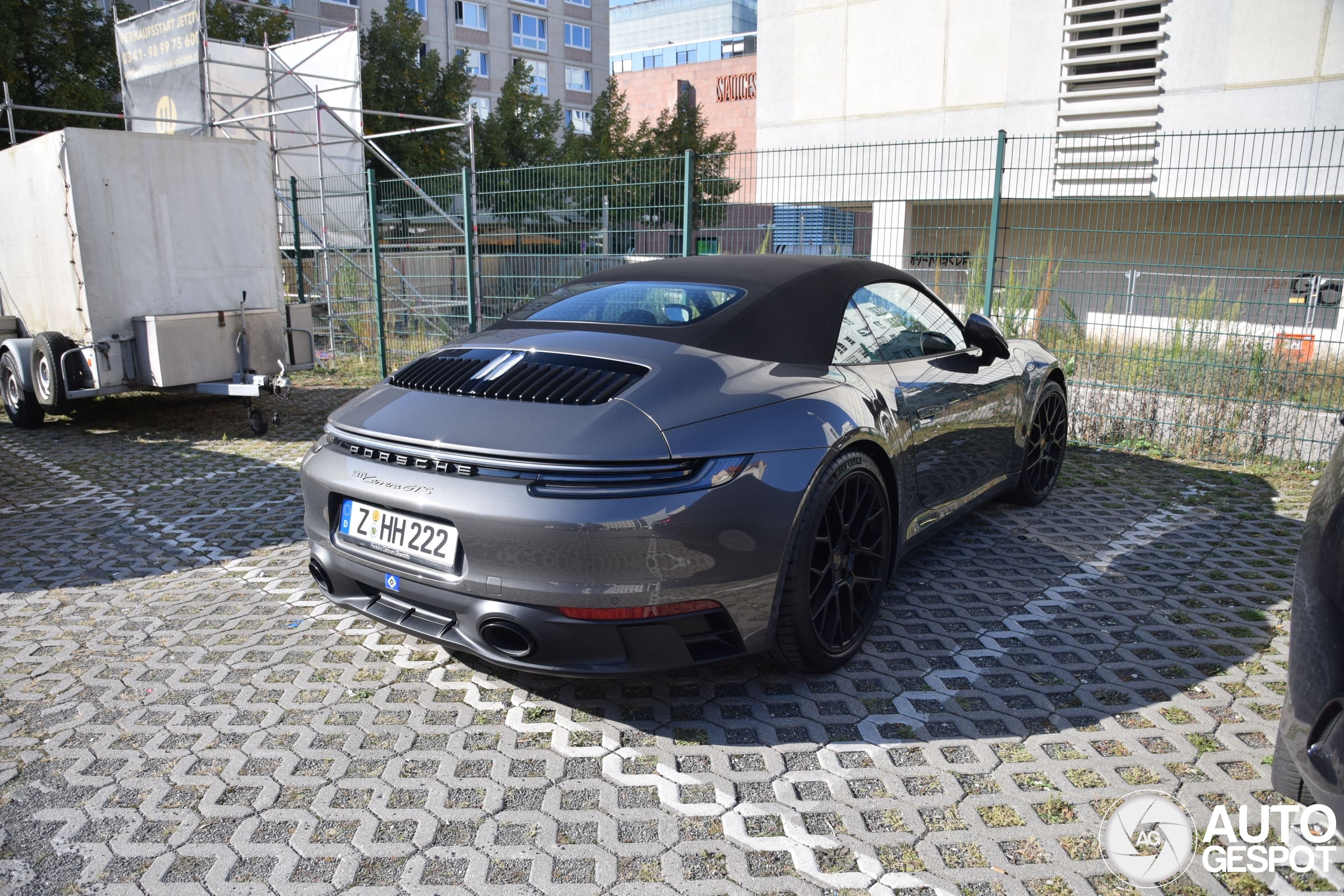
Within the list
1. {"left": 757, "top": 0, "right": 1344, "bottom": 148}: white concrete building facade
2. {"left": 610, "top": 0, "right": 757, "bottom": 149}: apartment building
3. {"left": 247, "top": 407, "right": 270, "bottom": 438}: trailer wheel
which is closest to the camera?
{"left": 247, "top": 407, "right": 270, "bottom": 438}: trailer wheel

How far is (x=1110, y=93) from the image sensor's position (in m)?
14.4

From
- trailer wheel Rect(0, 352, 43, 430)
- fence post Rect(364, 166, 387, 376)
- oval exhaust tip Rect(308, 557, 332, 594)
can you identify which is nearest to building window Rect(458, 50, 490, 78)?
fence post Rect(364, 166, 387, 376)

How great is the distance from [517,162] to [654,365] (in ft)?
101

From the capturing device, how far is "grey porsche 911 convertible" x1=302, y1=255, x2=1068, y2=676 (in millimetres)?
2691

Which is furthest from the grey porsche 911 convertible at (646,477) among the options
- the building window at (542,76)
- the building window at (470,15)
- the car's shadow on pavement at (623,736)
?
the building window at (542,76)

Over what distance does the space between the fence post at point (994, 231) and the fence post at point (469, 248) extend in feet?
17.5

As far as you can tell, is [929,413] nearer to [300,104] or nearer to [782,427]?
[782,427]

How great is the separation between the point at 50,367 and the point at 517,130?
25.6 meters

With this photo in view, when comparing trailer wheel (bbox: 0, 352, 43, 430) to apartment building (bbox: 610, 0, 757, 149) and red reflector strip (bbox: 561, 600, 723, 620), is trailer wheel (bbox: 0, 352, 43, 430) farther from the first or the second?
apartment building (bbox: 610, 0, 757, 149)

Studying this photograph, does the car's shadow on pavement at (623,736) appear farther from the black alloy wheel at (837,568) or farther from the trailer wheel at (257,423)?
the trailer wheel at (257,423)

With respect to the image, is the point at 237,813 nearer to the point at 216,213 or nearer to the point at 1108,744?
A: the point at 1108,744

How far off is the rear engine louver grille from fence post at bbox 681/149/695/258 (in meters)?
5.36

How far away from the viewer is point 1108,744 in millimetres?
2928

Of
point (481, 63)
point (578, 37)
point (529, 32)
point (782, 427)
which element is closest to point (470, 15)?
point (481, 63)
